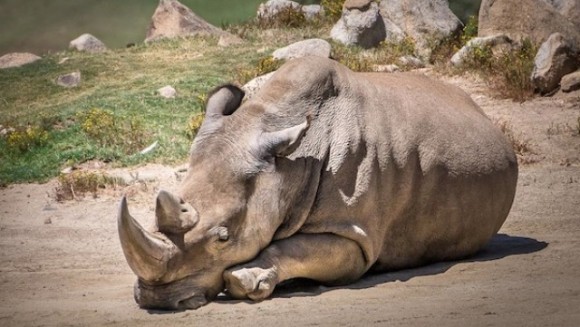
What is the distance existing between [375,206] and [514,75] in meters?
8.69

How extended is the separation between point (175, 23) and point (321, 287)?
53.7ft

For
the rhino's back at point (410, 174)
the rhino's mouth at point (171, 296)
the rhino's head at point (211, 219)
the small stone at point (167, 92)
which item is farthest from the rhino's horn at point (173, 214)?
the small stone at point (167, 92)

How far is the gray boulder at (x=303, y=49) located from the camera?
19.1 meters

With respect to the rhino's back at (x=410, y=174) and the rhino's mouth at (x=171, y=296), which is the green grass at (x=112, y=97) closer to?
the rhino's back at (x=410, y=174)

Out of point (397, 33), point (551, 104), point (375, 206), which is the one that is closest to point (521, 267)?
point (375, 206)

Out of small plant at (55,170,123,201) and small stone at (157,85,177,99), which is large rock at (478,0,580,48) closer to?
small stone at (157,85,177,99)

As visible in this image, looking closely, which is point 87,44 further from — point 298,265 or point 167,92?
point 298,265

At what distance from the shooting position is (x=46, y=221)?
1194 centimetres

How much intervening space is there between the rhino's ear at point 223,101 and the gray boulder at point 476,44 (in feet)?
33.7

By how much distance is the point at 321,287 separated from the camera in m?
7.95

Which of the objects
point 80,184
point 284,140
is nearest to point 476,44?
point 80,184

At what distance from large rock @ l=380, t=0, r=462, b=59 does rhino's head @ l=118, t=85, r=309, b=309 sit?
13.4 m

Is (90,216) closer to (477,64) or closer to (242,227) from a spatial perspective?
(242,227)

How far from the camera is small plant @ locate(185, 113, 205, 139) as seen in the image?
15.3 meters
